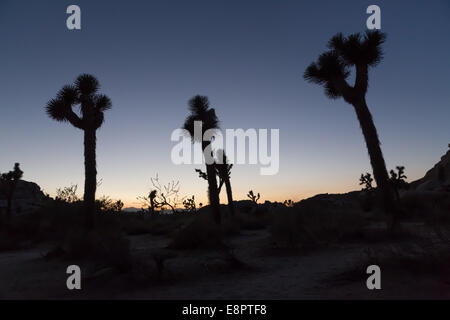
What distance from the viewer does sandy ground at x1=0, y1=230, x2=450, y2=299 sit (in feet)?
15.5

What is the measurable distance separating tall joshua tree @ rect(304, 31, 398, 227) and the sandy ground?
334cm

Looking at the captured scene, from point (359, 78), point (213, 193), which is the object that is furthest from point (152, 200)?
point (359, 78)

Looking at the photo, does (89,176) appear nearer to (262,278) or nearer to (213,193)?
(213,193)

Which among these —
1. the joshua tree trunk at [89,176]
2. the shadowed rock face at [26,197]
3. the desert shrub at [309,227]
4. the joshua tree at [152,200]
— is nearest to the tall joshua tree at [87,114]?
the joshua tree trunk at [89,176]

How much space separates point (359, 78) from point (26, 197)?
51577 millimetres

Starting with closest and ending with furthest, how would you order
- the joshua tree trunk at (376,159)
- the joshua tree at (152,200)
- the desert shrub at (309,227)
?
the desert shrub at (309,227) < the joshua tree trunk at (376,159) < the joshua tree at (152,200)

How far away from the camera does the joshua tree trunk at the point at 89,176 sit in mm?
11391

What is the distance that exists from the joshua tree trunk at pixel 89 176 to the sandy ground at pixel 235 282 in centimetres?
309

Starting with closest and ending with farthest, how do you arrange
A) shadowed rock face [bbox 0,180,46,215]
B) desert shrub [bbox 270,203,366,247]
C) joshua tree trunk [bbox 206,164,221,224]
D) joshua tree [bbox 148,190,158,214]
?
desert shrub [bbox 270,203,366,247]
joshua tree trunk [bbox 206,164,221,224]
joshua tree [bbox 148,190,158,214]
shadowed rock face [bbox 0,180,46,215]

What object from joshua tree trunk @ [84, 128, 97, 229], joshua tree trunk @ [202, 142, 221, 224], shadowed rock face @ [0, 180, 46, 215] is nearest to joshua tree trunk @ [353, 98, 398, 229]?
joshua tree trunk @ [202, 142, 221, 224]

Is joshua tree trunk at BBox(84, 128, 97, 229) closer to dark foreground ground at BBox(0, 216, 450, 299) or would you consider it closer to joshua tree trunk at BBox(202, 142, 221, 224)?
dark foreground ground at BBox(0, 216, 450, 299)

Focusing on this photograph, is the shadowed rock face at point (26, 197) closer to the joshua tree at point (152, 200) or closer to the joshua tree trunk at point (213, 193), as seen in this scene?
the joshua tree at point (152, 200)
